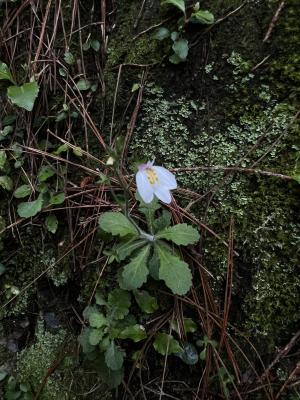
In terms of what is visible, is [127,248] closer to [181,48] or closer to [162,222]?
[162,222]

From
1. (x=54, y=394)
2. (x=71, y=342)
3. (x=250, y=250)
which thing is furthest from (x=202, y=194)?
(x=54, y=394)

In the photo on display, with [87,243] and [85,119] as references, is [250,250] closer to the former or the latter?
[87,243]

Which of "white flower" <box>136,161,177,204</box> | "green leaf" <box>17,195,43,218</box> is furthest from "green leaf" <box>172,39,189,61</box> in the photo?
"green leaf" <box>17,195,43,218</box>

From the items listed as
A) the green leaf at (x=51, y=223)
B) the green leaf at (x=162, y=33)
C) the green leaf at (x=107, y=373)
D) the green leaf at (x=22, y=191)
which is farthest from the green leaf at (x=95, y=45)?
the green leaf at (x=107, y=373)

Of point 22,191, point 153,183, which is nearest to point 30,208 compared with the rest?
point 22,191

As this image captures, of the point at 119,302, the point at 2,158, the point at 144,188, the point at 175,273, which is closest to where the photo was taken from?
the point at 144,188

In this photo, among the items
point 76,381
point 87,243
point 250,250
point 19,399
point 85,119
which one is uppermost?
point 85,119
